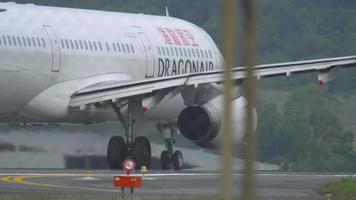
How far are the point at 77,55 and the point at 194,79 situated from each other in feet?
12.9

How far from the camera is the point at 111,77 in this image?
1278 inches

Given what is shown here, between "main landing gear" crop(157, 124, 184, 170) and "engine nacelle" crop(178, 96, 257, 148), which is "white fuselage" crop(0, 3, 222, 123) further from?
"engine nacelle" crop(178, 96, 257, 148)

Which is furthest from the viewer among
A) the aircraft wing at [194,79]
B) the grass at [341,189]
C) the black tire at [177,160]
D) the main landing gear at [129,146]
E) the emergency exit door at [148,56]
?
the black tire at [177,160]

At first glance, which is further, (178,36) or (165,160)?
(178,36)

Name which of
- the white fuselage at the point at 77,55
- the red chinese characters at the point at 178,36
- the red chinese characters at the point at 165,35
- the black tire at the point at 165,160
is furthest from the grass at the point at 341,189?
the red chinese characters at the point at 178,36

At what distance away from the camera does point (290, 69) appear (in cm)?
2817

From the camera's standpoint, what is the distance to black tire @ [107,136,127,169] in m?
31.0

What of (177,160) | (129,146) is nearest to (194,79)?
(129,146)

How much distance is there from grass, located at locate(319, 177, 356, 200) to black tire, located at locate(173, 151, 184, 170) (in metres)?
11.1

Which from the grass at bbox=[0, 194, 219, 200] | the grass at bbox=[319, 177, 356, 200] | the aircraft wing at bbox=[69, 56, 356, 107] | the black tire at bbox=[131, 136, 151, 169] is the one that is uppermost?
the aircraft wing at bbox=[69, 56, 356, 107]

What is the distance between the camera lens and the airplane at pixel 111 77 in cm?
2827

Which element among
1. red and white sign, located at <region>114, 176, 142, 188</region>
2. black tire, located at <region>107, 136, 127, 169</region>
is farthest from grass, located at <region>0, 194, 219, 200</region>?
black tire, located at <region>107, 136, 127, 169</region>

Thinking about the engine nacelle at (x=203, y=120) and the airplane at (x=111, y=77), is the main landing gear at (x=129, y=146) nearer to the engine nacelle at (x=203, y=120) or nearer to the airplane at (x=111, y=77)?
the airplane at (x=111, y=77)

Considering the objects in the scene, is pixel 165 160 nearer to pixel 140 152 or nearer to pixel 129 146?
pixel 129 146
